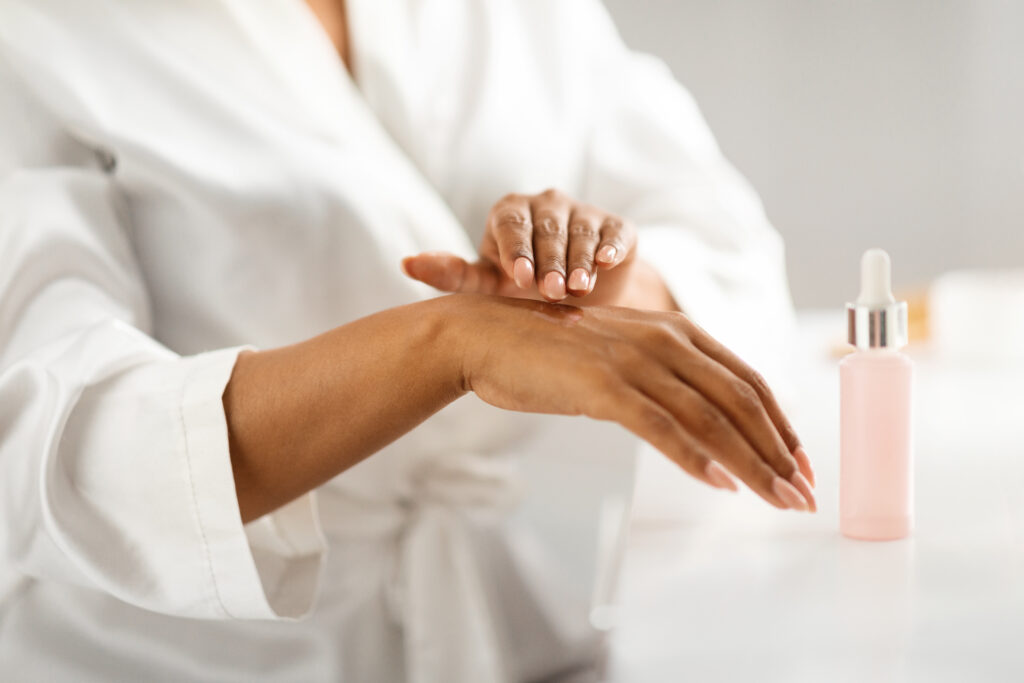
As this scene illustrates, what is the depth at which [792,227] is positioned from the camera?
144 centimetres

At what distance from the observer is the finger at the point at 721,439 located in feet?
1.30

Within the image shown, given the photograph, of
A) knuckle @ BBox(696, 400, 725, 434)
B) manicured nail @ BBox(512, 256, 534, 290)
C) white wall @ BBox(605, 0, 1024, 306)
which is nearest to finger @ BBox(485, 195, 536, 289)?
manicured nail @ BBox(512, 256, 534, 290)

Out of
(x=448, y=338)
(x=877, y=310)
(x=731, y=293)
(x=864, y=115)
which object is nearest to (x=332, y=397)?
(x=448, y=338)

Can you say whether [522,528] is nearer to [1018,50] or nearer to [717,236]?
[717,236]

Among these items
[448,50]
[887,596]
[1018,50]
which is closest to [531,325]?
[887,596]

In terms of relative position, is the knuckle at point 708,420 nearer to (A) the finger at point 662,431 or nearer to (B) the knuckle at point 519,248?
(A) the finger at point 662,431

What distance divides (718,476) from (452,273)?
0.21m

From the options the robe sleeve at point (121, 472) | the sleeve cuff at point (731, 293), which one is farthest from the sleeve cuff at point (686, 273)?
the robe sleeve at point (121, 472)

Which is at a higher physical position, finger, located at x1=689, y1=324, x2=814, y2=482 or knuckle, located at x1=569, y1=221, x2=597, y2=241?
knuckle, located at x1=569, y1=221, x2=597, y2=241

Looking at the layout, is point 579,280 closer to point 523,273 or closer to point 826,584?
point 523,273

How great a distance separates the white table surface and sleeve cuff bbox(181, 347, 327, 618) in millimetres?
205

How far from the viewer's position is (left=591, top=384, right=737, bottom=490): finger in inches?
14.9

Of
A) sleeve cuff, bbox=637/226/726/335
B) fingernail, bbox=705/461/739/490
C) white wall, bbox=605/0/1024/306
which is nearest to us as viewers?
fingernail, bbox=705/461/739/490

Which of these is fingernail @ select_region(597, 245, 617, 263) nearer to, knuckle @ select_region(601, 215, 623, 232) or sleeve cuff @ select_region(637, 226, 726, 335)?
knuckle @ select_region(601, 215, 623, 232)
